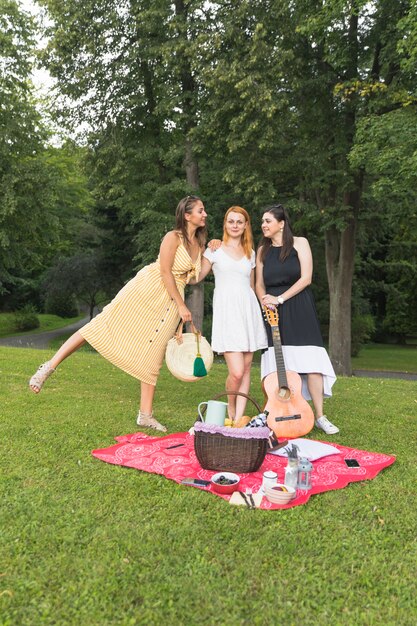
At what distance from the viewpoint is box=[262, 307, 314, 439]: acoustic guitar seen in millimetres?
4598

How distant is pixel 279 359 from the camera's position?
4730mm

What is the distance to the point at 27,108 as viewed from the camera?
18.5m

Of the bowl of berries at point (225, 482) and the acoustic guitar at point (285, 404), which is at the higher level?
the acoustic guitar at point (285, 404)

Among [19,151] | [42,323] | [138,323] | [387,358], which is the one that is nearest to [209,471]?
[138,323]

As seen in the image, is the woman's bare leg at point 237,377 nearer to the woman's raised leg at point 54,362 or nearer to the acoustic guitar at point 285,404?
the acoustic guitar at point 285,404

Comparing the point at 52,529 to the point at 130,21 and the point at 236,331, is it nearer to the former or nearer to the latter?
the point at 236,331

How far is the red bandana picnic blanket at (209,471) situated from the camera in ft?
11.6

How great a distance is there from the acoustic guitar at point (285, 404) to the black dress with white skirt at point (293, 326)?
20cm

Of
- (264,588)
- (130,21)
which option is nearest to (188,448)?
(264,588)

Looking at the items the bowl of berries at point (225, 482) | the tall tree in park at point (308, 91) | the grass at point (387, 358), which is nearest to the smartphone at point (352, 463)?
the bowl of berries at point (225, 482)

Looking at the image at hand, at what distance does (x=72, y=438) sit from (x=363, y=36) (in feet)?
42.9

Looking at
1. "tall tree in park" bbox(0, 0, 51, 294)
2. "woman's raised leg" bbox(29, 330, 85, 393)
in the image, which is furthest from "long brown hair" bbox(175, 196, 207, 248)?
"tall tree in park" bbox(0, 0, 51, 294)

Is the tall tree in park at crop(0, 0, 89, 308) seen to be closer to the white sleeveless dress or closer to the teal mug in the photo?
the white sleeveless dress

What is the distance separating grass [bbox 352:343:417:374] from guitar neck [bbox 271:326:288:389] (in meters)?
17.7
